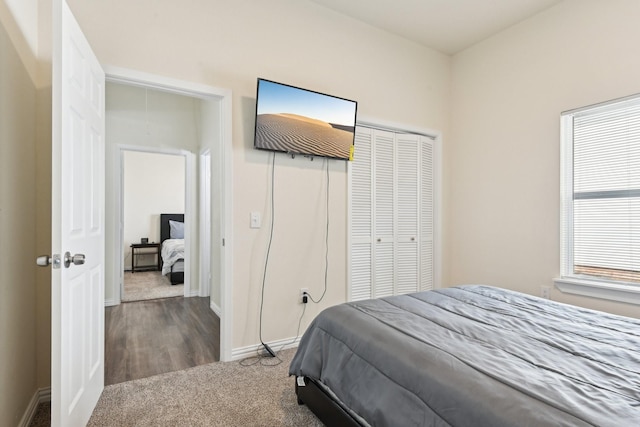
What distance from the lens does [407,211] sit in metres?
3.57

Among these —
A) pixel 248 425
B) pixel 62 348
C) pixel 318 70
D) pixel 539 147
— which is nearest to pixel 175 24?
pixel 318 70

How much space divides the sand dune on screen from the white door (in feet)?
3.51

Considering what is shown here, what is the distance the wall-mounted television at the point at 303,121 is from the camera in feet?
8.39

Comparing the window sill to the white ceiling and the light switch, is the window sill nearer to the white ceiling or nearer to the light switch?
the white ceiling

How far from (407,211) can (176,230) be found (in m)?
4.57

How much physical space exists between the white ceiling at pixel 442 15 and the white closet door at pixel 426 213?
1073 millimetres

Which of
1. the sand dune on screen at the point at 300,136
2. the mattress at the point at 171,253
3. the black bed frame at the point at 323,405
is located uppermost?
the sand dune on screen at the point at 300,136

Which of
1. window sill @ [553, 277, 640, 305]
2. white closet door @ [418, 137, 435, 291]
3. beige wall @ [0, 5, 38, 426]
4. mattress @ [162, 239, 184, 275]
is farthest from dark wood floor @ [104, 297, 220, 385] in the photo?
window sill @ [553, 277, 640, 305]

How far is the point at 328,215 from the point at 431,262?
151cm

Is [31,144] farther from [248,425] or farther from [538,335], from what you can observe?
[538,335]

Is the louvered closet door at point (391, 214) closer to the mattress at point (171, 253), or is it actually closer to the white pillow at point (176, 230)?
the mattress at point (171, 253)

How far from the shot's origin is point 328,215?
9.89 ft

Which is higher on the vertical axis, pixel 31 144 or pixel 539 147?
pixel 539 147

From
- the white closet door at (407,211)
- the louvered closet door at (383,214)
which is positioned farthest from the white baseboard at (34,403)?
the white closet door at (407,211)
